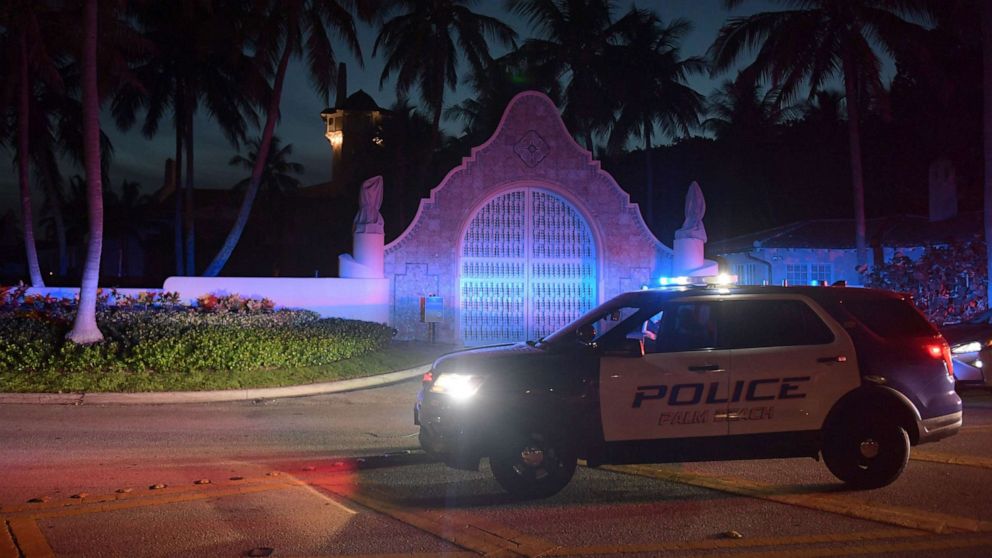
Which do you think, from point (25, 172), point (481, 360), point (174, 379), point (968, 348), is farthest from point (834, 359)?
point (25, 172)

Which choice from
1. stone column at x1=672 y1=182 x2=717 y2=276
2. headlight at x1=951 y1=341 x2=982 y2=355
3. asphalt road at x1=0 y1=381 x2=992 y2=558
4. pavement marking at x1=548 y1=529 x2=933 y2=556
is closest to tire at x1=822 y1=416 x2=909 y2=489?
asphalt road at x1=0 y1=381 x2=992 y2=558

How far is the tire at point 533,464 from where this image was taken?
273 inches

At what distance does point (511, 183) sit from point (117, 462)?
549 inches

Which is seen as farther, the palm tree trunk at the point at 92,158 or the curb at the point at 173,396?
the palm tree trunk at the point at 92,158

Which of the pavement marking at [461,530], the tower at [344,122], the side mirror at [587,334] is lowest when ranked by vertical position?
the pavement marking at [461,530]

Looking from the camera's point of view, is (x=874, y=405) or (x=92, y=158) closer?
(x=874, y=405)

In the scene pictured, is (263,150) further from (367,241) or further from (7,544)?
(7,544)

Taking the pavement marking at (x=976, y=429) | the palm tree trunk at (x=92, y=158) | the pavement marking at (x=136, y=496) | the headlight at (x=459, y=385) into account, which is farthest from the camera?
the palm tree trunk at (x=92, y=158)

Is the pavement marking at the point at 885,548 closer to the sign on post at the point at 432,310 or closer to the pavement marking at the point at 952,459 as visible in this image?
the pavement marking at the point at 952,459

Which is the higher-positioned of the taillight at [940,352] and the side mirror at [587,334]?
the side mirror at [587,334]

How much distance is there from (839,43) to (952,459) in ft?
50.4

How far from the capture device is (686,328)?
25.4ft

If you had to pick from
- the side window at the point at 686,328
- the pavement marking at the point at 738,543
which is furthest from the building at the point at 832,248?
the pavement marking at the point at 738,543

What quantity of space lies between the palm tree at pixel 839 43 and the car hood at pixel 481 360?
1513 centimetres
